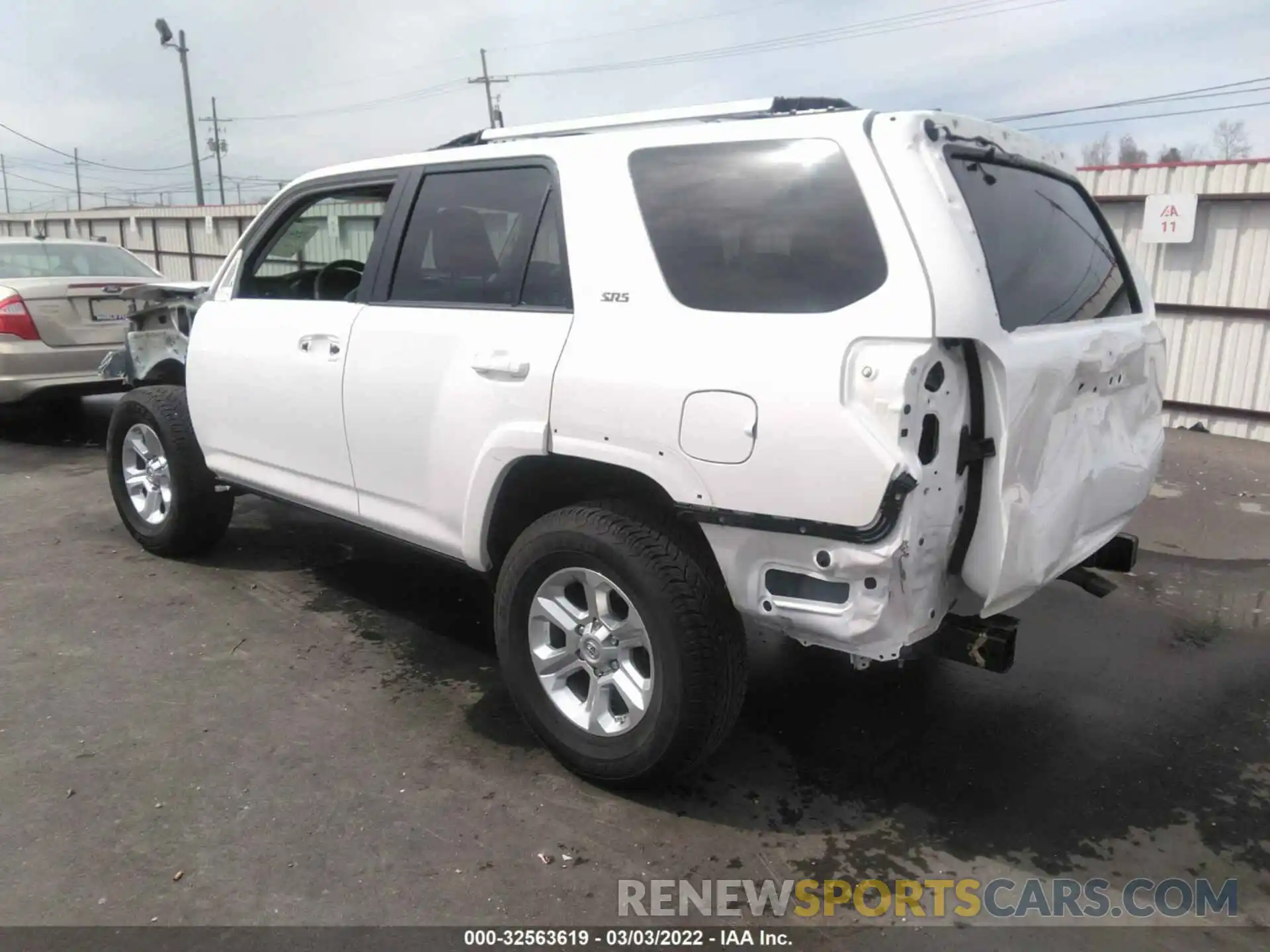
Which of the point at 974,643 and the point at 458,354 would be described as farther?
the point at 458,354

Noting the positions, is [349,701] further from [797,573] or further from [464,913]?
[797,573]

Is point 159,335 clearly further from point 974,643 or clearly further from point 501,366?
point 974,643

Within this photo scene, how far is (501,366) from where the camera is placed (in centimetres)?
318

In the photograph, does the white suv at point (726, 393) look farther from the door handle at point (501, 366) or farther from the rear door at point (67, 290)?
the rear door at point (67, 290)

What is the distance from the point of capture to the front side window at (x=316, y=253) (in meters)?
4.24

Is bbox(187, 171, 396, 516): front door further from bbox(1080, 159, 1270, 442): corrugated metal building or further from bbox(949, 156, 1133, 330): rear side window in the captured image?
bbox(1080, 159, 1270, 442): corrugated metal building

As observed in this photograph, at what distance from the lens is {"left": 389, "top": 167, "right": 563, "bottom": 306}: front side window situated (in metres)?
3.32

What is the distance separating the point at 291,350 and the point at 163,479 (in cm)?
157

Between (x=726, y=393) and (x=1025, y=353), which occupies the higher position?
(x=1025, y=353)

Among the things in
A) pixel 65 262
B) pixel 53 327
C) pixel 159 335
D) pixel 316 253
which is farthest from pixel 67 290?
pixel 316 253

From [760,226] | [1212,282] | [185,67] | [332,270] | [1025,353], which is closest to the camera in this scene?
[1025,353]

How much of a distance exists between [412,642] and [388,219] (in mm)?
1791

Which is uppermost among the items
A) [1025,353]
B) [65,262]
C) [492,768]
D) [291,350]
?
[65,262]

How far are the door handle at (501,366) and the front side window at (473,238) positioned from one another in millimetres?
208
